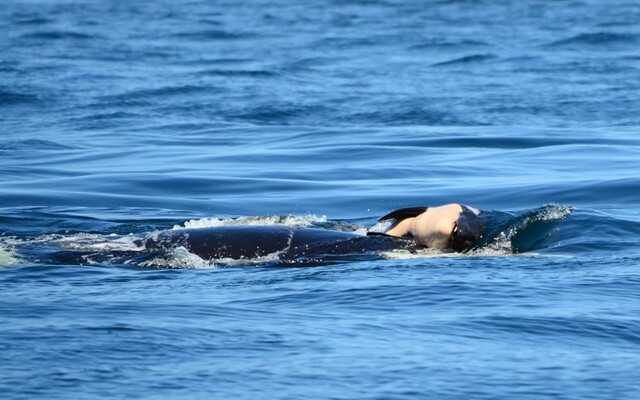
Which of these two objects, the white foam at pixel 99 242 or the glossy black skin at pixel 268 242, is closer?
the glossy black skin at pixel 268 242

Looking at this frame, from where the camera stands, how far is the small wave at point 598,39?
32719 millimetres

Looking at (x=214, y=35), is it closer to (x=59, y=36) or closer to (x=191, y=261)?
(x=59, y=36)

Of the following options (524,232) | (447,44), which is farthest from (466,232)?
(447,44)

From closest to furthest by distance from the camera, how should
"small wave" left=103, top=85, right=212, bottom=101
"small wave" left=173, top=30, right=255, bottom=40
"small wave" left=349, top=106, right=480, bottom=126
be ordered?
"small wave" left=349, top=106, right=480, bottom=126
"small wave" left=103, top=85, right=212, bottom=101
"small wave" left=173, top=30, right=255, bottom=40

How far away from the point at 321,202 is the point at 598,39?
19603 mm

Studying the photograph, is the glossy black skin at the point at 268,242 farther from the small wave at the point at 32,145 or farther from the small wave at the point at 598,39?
the small wave at the point at 598,39

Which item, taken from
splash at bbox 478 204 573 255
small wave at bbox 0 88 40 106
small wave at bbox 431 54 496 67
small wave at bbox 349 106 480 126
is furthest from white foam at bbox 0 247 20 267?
small wave at bbox 431 54 496 67

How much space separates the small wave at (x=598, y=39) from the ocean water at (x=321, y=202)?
9 cm

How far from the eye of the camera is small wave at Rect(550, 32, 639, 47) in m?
32.7

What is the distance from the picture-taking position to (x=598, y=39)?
33.1m

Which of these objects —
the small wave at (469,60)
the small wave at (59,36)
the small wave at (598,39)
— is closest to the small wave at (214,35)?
the small wave at (59,36)

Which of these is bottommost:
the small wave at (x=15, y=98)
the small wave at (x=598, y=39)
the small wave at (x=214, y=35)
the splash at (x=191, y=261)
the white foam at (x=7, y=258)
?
the splash at (x=191, y=261)

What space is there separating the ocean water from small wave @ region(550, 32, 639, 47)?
9 cm

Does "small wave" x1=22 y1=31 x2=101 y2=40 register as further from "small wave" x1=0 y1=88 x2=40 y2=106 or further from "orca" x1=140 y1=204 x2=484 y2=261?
"orca" x1=140 y1=204 x2=484 y2=261
